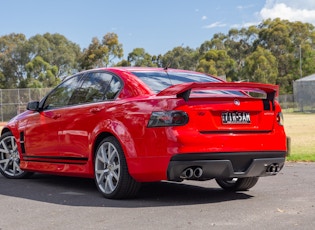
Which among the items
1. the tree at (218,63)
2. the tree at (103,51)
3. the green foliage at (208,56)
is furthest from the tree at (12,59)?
the tree at (218,63)

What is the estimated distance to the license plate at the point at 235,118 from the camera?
A: 5823 mm

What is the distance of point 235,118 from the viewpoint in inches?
232

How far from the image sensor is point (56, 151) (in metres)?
7.18

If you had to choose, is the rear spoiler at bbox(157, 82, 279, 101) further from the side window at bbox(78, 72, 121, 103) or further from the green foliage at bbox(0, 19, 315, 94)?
the green foliage at bbox(0, 19, 315, 94)

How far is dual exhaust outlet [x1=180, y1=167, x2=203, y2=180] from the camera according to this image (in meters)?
5.63

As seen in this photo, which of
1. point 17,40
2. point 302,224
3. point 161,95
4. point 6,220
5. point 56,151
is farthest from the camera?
point 17,40

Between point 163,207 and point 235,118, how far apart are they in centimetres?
121

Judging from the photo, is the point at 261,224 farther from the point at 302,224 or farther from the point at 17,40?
the point at 17,40

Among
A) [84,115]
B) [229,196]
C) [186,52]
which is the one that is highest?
[186,52]

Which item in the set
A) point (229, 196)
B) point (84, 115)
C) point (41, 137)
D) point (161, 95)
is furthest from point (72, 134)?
point (229, 196)

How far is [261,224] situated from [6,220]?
2362mm

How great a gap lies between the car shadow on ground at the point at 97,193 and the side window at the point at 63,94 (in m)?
1.11

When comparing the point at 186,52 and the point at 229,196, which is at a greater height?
the point at 186,52

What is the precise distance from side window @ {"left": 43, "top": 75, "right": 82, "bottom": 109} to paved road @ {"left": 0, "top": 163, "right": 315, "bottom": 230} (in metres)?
1.11
